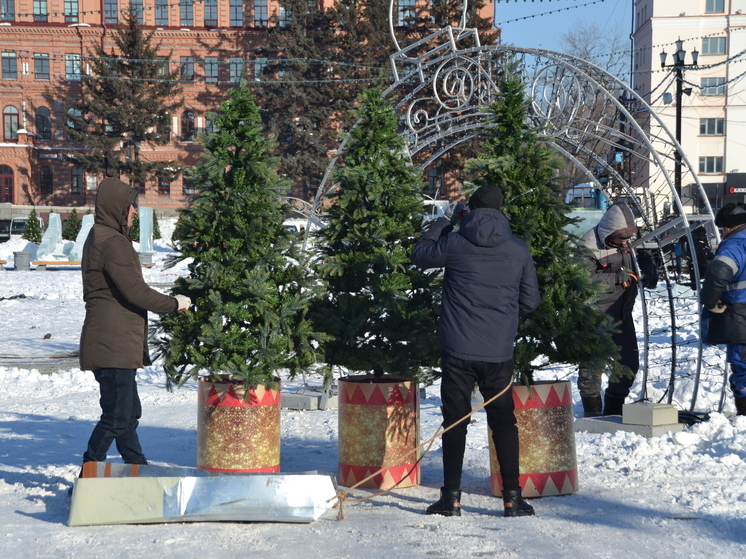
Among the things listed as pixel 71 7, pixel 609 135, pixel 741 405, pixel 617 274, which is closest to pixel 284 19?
pixel 71 7

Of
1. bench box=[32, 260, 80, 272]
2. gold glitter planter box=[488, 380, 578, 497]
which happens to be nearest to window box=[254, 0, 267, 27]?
bench box=[32, 260, 80, 272]

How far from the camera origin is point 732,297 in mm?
6676

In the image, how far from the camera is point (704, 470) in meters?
5.75

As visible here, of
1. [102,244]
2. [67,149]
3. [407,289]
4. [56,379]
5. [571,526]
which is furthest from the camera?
[67,149]

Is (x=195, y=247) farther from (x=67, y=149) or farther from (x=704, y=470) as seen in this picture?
(x=67, y=149)

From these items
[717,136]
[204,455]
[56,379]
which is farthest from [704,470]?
[717,136]

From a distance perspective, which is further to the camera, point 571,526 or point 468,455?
point 468,455

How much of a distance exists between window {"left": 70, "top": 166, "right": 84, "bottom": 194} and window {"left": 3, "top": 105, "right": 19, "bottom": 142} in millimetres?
4366

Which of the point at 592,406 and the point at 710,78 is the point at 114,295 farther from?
the point at 710,78

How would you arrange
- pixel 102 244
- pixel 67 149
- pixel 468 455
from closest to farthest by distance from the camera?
pixel 102 244, pixel 468 455, pixel 67 149

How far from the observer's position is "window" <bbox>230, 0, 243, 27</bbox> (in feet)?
186

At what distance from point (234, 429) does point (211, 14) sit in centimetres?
5490

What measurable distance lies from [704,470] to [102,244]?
3950mm

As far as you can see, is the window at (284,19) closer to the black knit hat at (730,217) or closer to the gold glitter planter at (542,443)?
the black knit hat at (730,217)
